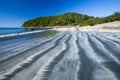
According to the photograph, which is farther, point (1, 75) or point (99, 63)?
point (99, 63)

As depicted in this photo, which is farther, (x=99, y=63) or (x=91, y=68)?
(x=99, y=63)

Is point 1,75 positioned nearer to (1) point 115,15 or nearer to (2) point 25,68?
(2) point 25,68

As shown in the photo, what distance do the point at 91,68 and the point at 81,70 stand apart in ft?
1.36

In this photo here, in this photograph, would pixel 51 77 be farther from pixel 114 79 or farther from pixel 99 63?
pixel 99 63

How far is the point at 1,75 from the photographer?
5738 millimetres

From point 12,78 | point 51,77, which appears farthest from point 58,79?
point 12,78

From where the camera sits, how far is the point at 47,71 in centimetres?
604

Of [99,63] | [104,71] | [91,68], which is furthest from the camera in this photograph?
[99,63]

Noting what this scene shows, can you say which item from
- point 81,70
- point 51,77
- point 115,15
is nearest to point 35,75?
point 51,77

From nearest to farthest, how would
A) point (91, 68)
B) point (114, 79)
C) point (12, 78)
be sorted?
point (114, 79), point (12, 78), point (91, 68)

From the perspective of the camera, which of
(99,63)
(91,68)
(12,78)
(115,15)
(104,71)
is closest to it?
(12,78)

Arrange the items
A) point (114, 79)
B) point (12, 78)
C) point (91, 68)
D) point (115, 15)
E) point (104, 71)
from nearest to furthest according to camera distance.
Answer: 1. point (114, 79)
2. point (12, 78)
3. point (104, 71)
4. point (91, 68)
5. point (115, 15)

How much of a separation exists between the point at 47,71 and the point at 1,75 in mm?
1168

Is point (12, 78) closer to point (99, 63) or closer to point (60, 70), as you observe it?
point (60, 70)
